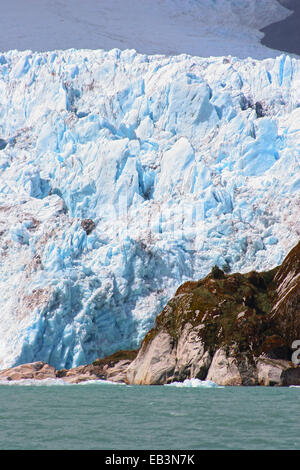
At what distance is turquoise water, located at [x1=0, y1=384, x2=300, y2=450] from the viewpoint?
18.9 meters

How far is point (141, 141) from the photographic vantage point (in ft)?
244

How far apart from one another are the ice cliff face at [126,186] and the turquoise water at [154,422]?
2534cm

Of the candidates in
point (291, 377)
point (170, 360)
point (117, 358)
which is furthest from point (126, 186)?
point (291, 377)

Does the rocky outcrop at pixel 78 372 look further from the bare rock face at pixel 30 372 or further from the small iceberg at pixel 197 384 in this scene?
the small iceberg at pixel 197 384

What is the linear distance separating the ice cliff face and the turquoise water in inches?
998

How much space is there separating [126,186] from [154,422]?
156 feet

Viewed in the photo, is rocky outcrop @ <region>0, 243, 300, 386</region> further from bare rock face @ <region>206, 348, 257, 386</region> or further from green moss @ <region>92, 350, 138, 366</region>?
green moss @ <region>92, 350, 138, 366</region>

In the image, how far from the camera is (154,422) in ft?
76.0

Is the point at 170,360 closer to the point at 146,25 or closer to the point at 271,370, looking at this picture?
the point at 271,370

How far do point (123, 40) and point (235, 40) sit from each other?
706 inches

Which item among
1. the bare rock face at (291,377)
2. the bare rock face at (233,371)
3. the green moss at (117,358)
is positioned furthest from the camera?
the green moss at (117,358)

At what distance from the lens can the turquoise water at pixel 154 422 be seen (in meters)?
18.9

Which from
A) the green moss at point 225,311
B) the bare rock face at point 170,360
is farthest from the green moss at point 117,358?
the green moss at point 225,311
